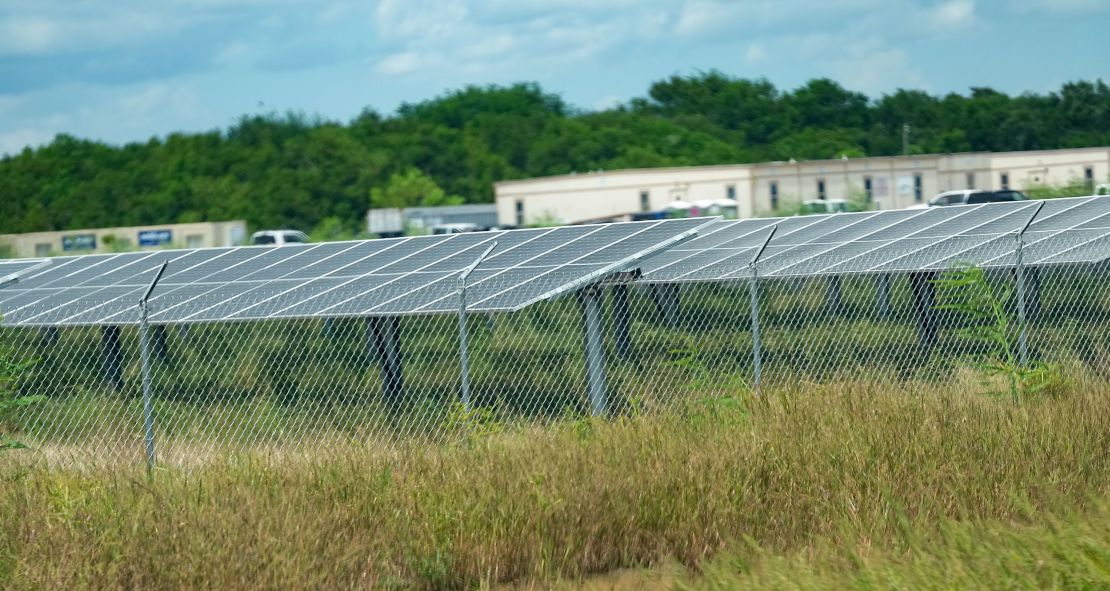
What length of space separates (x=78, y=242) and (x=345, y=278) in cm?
5248

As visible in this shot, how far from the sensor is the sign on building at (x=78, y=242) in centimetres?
6035

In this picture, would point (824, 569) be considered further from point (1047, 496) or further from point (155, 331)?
point (155, 331)

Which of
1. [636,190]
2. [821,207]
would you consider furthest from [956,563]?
[636,190]

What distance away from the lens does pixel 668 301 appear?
18.8m

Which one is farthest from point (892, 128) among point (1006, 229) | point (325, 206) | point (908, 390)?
point (908, 390)

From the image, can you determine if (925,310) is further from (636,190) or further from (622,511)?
(636,190)

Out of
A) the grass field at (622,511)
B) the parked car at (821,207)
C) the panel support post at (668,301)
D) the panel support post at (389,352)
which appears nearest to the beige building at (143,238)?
the parked car at (821,207)

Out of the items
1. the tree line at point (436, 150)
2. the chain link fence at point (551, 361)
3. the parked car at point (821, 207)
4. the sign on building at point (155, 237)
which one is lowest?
the chain link fence at point (551, 361)

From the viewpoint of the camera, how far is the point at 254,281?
14688 mm

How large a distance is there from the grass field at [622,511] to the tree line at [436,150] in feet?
233

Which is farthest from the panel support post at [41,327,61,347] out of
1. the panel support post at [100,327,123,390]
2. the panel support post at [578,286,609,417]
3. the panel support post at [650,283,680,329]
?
the panel support post at [650,283,680,329]

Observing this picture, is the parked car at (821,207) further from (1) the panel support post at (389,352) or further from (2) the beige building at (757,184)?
(1) the panel support post at (389,352)

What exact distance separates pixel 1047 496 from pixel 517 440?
3.53m

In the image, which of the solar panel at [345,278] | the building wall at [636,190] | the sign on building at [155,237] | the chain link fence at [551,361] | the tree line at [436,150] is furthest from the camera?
the tree line at [436,150]
